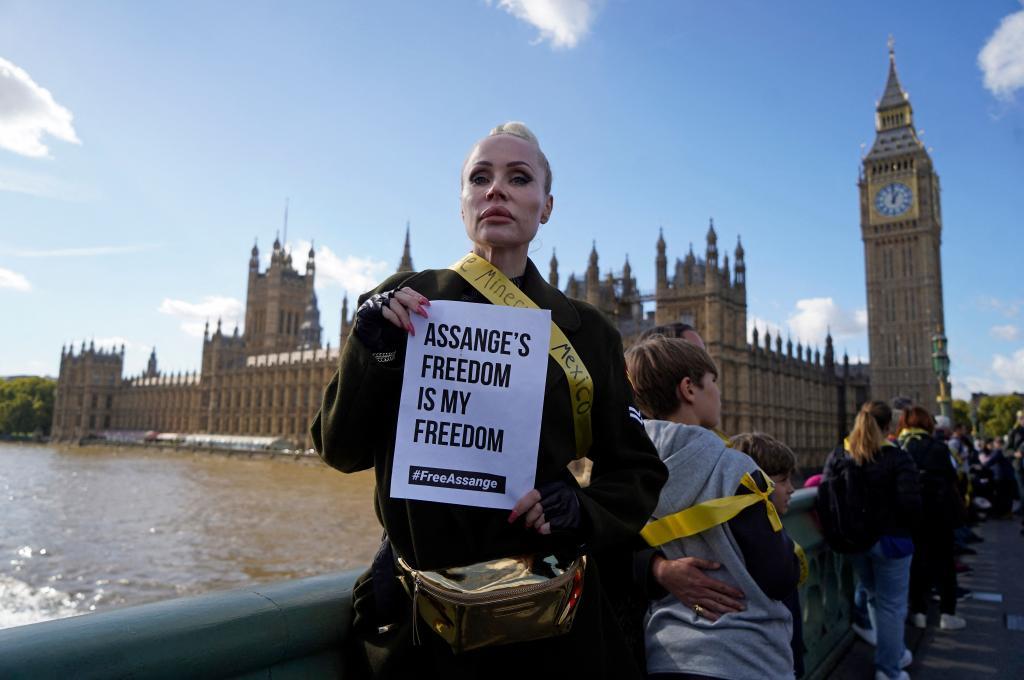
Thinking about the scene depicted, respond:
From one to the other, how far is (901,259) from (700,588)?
2533 inches

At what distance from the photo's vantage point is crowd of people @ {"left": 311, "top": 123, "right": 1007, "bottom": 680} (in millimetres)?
1462

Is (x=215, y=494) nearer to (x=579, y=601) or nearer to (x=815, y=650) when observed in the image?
(x=815, y=650)

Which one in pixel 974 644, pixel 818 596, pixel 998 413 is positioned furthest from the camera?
pixel 998 413

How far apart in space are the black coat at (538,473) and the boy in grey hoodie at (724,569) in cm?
59

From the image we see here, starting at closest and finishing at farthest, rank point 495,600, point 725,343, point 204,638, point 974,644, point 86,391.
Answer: point 495,600
point 204,638
point 974,644
point 725,343
point 86,391

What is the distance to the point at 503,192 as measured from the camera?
171 cm

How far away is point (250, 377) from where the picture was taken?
7162cm

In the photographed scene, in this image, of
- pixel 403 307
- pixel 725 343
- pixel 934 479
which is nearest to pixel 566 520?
pixel 403 307

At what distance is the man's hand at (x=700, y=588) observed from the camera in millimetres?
2166

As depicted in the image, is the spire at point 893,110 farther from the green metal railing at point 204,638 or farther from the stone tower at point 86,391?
the stone tower at point 86,391

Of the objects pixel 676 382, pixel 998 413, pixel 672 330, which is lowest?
pixel 676 382

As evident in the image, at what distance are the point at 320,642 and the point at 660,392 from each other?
4.98ft

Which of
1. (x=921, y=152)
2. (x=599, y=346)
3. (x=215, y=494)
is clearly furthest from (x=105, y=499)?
(x=921, y=152)

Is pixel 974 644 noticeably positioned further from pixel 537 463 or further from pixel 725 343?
pixel 725 343
